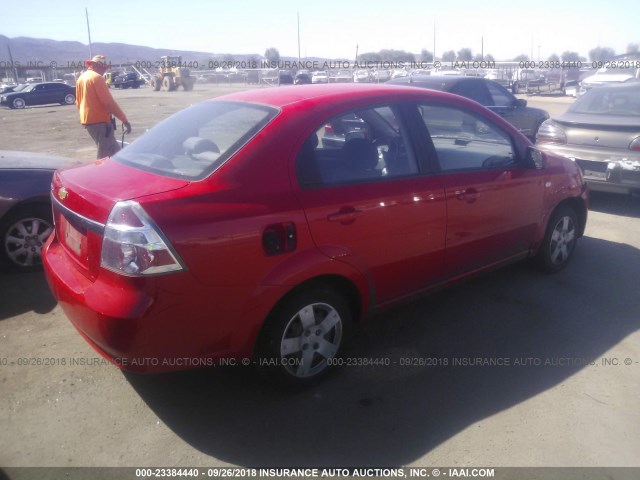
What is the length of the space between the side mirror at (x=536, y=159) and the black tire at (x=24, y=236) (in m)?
4.17

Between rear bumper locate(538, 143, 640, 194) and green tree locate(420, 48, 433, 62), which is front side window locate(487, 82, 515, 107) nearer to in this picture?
rear bumper locate(538, 143, 640, 194)

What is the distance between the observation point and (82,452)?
2.73m

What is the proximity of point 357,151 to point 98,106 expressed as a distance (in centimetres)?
524

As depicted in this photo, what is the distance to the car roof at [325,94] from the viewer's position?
329 centimetres

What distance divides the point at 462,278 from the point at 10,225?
3.83 m

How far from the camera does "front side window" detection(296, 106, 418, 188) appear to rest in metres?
3.04

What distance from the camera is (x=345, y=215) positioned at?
307 cm

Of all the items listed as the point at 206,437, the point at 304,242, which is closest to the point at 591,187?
the point at 304,242

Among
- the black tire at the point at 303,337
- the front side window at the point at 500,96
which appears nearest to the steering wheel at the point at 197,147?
the black tire at the point at 303,337

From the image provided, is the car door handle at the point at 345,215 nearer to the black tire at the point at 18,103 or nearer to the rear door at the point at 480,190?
the rear door at the point at 480,190

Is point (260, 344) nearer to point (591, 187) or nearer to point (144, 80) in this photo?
point (591, 187)

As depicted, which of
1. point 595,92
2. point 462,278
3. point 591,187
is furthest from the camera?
point 595,92

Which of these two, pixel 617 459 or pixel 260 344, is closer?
pixel 617 459

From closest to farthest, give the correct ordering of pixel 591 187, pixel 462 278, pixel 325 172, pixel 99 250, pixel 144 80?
pixel 99 250
pixel 325 172
pixel 462 278
pixel 591 187
pixel 144 80
